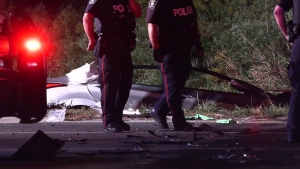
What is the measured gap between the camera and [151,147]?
7781 millimetres

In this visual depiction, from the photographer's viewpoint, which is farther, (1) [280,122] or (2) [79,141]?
(1) [280,122]

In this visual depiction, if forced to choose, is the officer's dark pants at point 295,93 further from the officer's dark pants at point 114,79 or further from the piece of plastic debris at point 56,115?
the piece of plastic debris at point 56,115

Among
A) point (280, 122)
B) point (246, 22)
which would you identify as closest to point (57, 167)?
point (280, 122)

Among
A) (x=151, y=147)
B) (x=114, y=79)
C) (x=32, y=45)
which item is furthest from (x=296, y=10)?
(x=32, y=45)

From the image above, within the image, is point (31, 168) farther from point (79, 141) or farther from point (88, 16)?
point (88, 16)

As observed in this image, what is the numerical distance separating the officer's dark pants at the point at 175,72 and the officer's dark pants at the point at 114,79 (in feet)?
1.34

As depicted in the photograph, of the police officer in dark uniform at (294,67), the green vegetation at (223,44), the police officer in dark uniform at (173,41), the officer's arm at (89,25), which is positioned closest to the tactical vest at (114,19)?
the officer's arm at (89,25)

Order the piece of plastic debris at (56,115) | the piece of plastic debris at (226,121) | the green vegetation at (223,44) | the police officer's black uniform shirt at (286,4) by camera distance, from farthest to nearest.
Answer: the green vegetation at (223,44) < the piece of plastic debris at (56,115) < the piece of plastic debris at (226,121) < the police officer's black uniform shirt at (286,4)

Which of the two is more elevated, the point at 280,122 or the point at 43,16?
the point at 43,16

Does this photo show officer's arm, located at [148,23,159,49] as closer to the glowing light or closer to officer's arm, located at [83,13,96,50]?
officer's arm, located at [83,13,96,50]

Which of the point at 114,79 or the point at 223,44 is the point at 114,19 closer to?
the point at 114,79

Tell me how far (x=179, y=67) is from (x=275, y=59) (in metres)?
4.39

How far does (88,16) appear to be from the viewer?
8914mm

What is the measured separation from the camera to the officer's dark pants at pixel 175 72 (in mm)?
9000
